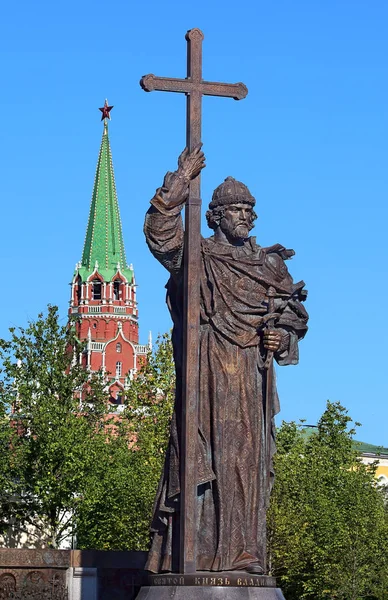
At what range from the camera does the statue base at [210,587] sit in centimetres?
1094

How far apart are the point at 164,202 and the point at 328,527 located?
98.8 ft

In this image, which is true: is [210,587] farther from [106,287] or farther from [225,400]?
[106,287]

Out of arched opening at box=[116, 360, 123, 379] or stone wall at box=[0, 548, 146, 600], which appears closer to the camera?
stone wall at box=[0, 548, 146, 600]

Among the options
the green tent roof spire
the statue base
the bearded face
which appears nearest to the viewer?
the statue base

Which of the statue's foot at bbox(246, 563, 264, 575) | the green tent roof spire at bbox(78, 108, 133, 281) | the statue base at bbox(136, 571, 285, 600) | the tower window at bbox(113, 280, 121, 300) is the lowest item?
the statue base at bbox(136, 571, 285, 600)

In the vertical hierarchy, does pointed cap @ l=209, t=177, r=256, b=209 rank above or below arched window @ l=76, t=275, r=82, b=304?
below

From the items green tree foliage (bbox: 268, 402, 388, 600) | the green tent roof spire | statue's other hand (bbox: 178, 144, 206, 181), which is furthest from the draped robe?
the green tent roof spire

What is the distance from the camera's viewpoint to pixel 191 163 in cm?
1152

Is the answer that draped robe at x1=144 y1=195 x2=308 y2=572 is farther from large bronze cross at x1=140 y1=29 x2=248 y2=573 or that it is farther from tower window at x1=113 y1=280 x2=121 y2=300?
tower window at x1=113 y1=280 x2=121 y2=300

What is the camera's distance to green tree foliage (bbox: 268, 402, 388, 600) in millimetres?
39031

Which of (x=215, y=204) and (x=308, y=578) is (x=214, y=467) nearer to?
(x=215, y=204)

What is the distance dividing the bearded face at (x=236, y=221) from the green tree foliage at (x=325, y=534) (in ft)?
84.6

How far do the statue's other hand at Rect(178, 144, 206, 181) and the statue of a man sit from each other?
0.04 ft

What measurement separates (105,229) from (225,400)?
114m
